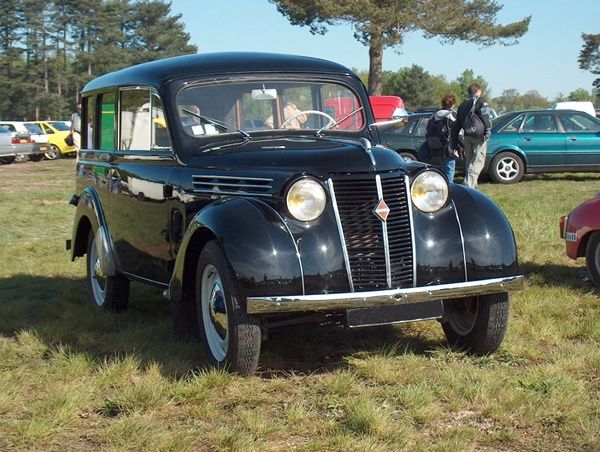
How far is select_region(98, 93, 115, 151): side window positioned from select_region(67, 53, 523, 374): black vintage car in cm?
51

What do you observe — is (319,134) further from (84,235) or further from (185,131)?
(84,235)

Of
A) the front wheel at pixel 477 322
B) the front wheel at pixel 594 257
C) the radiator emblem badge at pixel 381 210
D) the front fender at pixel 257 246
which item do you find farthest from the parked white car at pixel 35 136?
the radiator emblem badge at pixel 381 210

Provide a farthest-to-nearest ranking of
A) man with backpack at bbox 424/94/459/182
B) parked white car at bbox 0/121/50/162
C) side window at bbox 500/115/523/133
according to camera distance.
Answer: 1. parked white car at bbox 0/121/50/162
2. side window at bbox 500/115/523/133
3. man with backpack at bbox 424/94/459/182

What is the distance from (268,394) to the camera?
15.8ft

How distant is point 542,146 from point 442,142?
4687mm

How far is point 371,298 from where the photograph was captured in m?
4.78

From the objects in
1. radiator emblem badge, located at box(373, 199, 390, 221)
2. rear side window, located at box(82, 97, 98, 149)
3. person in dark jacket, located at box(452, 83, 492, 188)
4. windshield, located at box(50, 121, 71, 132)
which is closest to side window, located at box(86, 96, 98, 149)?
rear side window, located at box(82, 97, 98, 149)

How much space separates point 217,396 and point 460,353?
1593 millimetres

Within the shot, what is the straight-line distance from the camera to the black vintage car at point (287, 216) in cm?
481

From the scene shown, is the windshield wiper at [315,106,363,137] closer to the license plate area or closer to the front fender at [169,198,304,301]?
the front fender at [169,198,304,301]

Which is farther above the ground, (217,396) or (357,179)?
(357,179)

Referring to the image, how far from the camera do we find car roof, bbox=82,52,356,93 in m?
6.17

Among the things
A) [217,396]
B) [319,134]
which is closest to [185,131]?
[319,134]

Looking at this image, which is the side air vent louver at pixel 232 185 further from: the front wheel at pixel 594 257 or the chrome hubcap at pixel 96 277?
the front wheel at pixel 594 257
